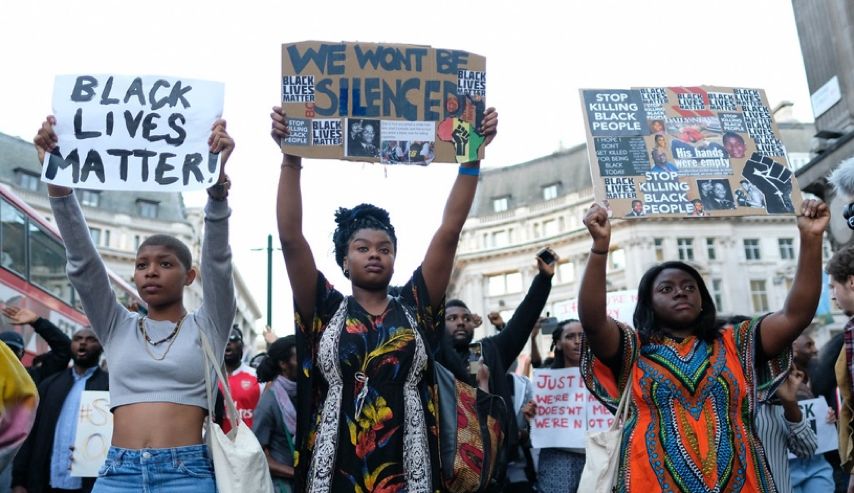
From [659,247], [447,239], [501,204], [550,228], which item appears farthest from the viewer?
[501,204]

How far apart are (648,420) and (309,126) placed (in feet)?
6.58

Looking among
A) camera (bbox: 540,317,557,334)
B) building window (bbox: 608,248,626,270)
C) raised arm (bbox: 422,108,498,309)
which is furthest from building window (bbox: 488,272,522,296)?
raised arm (bbox: 422,108,498,309)

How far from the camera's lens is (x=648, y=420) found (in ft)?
11.1

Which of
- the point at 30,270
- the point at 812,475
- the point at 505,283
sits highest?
the point at 505,283

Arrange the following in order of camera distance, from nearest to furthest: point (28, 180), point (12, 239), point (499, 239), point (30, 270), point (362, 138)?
point (362, 138)
point (12, 239)
point (30, 270)
point (28, 180)
point (499, 239)

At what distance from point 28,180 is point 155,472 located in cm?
4461

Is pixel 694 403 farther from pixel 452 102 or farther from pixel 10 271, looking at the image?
pixel 10 271

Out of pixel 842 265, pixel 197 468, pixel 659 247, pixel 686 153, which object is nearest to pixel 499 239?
pixel 659 247

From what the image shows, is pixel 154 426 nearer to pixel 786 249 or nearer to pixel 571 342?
pixel 571 342

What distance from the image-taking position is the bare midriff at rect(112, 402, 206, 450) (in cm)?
308

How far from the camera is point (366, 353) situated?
10.6 feet

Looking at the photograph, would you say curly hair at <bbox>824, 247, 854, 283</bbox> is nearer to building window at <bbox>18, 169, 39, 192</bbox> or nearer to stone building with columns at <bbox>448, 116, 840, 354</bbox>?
building window at <bbox>18, 169, 39, 192</bbox>

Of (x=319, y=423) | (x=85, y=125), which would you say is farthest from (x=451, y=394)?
(x=85, y=125)

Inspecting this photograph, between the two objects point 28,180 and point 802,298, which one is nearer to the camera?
point 802,298
